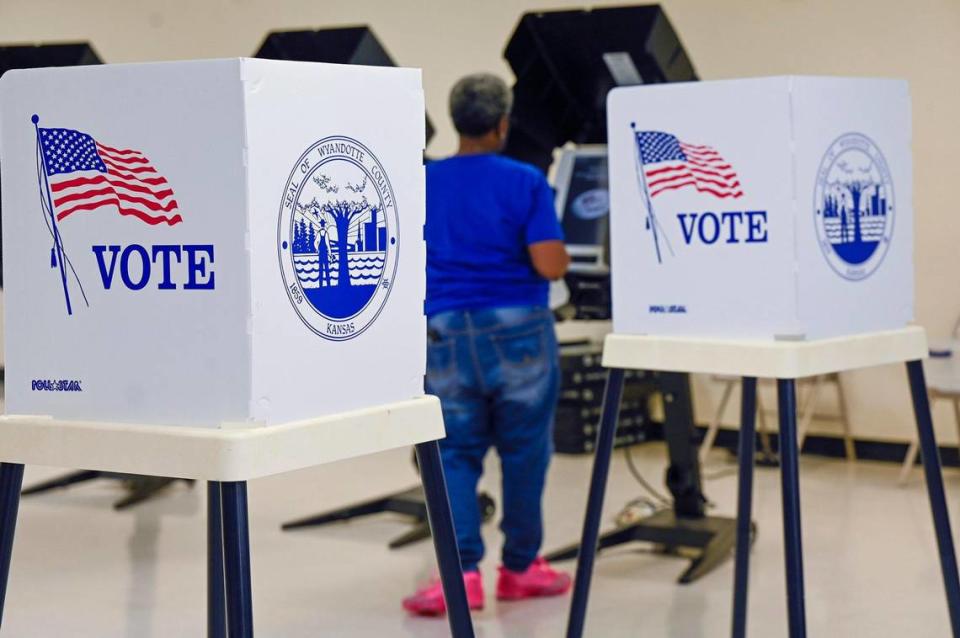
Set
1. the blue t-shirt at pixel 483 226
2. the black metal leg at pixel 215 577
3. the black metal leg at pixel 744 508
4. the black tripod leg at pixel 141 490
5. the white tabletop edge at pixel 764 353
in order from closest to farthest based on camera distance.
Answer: the black metal leg at pixel 215 577
the white tabletop edge at pixel 764 353
the black metal leg at pixel 744 508
the blue t-shirt at pixel 483 226
the black tripod leg at pixel 141 490

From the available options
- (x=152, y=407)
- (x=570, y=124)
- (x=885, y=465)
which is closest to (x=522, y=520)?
(x=570, y=124)

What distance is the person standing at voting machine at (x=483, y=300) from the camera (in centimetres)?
390

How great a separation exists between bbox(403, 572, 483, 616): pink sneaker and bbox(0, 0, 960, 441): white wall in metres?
2.97

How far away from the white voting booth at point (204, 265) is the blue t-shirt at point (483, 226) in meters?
1.90

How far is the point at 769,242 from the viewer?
2.60 m

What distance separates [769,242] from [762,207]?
0.21ft

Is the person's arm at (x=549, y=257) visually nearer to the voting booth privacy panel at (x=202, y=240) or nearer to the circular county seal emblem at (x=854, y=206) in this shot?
the circular county seal emblem at (x=854, y=206)

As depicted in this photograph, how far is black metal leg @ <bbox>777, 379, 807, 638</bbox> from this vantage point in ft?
7.99

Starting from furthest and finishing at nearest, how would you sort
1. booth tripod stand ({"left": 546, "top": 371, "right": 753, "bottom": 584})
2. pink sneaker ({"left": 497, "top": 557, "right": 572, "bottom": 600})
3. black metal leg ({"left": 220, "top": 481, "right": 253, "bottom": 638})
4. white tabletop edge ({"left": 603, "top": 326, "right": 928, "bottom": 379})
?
→ booth tripod stand ({"left": 546, "top": 371, "right": 753, "bottom": 584}) < pink sneaker ({"left": 497, "top": 557, "right": 572, "bottom": 600}) < white tabletop edge ({"left": 603, "top": 326, "right": 928, "bottom": 379}) < black metal leg ({"left": 220, "top": 481, "right": 253, "bottom": 638})

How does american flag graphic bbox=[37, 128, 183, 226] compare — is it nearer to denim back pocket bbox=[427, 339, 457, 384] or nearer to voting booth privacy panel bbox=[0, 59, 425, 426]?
voting booth privacy panel bbox=[0, 59, 425, 426]

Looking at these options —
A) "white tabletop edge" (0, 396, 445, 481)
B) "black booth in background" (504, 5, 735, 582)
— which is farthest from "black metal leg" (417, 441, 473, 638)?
"black booth in background" (504, 5, 735, 582)

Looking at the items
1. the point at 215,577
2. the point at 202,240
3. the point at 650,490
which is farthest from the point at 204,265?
the point at 650,490

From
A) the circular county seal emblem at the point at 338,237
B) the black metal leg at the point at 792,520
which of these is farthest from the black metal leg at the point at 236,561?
the black metal leg at the point at 792,520

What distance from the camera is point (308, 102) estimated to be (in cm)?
181
